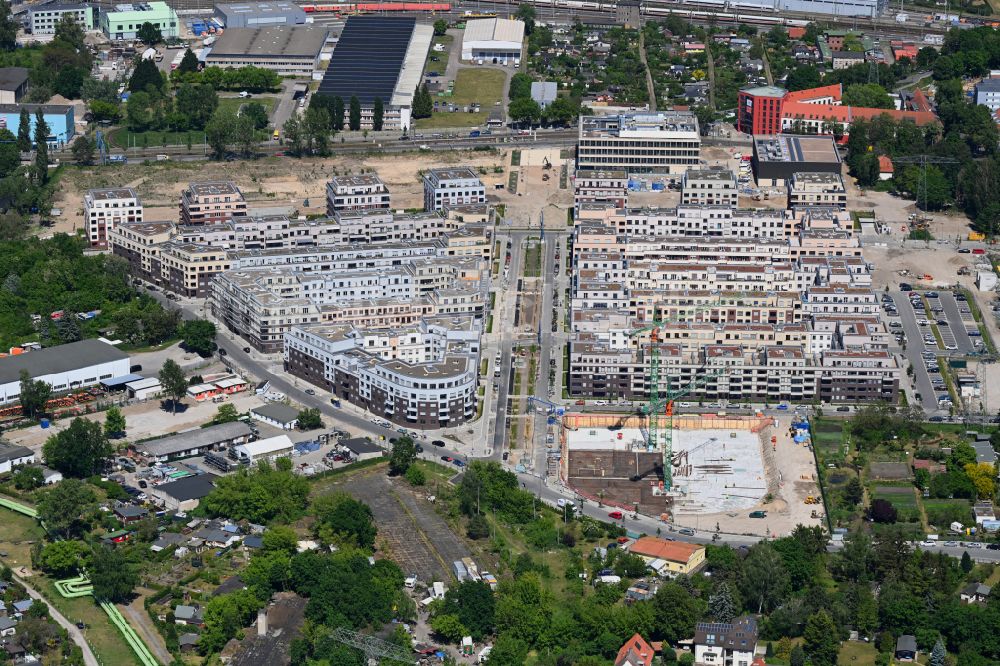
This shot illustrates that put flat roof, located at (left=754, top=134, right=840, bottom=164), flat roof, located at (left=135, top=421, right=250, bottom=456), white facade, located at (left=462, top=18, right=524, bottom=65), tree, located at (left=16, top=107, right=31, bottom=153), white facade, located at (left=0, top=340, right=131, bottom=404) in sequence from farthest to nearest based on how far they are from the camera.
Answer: white facade, located at (left=462, top=18, right=524, bottom=65) → tree, located at (left=16, top=107, right=31, bottom=153) → flat roof, located at (left=754, top=134, right=840, bottom=164) → white facade, located at (left=0, top=340, right=131, bottom=404) → flat roof, located at (left=135, top=421, right=250, bottom=456)

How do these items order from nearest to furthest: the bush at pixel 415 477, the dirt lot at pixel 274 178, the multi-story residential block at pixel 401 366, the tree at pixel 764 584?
the tree at pixel 764 584 → the bush at pixel 415 477 → the multi-story residential block at pixel 401 366 → the dirt lot at pixel 274 178

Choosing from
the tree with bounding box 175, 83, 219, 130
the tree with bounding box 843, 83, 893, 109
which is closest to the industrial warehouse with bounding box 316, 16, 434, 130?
the tree with bounding box 175, 83, 219, 130

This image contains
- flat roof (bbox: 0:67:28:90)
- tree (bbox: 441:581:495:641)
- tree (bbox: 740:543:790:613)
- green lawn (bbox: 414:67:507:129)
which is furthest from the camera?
flat roof (bbox: 0:67:28:90)

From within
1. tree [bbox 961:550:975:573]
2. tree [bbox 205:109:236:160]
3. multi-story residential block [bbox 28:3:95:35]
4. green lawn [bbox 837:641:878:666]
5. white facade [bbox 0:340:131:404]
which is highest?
multi-story residential block [bbox 28:3:95:35]

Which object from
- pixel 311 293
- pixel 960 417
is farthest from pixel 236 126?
pixel 960 417

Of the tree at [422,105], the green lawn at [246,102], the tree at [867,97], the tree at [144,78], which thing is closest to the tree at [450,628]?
the tree at [422,105]

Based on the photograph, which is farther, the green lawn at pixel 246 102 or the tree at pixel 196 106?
the green lawn at pixel 246 102

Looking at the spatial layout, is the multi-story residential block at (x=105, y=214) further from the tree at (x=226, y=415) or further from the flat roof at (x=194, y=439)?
the flat roof at (x=194, y=439)

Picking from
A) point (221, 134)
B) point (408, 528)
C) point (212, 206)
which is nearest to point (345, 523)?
point (408, 528)

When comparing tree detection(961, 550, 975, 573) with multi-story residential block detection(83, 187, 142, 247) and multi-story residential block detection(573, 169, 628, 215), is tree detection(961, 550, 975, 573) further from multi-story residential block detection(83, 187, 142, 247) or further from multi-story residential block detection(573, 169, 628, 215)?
multi-story residential block detection(83, 187, 142, 247)
